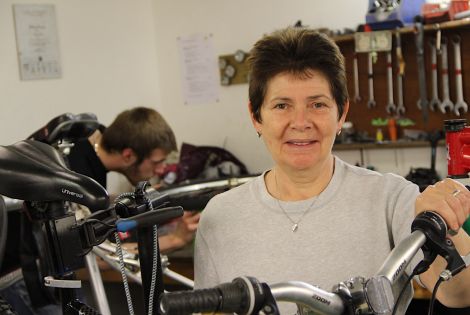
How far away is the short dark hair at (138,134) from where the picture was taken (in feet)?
8.91

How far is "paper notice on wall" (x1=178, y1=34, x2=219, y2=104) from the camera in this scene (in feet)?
14.4

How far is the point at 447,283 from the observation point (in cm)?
112

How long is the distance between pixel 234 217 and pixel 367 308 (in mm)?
660

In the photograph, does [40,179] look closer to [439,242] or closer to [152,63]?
[439,242]

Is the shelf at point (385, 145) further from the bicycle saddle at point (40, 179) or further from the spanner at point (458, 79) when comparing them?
the bicycle saddle at point (40, 179)

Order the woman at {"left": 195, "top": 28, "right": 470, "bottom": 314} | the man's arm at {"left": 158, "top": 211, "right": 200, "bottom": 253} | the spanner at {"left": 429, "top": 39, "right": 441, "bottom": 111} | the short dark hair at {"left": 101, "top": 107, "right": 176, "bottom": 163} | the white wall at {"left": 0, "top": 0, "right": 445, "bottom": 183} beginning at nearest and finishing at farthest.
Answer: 1. the woman at {"left": 195, "top": 28, "right": 470, "bottom": 314}
2. the man's arm at {"left": 158, "top": 211, "right": 200, "bottom": 253}
3. the short dark hair at {"left": 101, "top": 107, "right": 176, "bottom": 163}
4. the spanner at {"left": 429, "top": 39, "right": 441, "bottom": 111}
5. the white wall at {"left": 0, "top": 0, "right": 445, "bottom": 183}

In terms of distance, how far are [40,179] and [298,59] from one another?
22.8 inches

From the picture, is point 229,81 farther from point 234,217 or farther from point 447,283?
point 447,283

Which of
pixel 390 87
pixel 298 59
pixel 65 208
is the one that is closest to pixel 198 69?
pixel 390 87

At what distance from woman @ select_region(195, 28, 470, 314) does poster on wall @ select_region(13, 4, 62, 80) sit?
2.59 m

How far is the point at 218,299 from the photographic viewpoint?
63cm

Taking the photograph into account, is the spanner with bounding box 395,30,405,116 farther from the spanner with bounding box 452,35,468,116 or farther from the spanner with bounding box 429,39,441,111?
the spanner with bounding box 452,35,468,116

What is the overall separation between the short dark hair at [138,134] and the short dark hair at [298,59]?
144cm

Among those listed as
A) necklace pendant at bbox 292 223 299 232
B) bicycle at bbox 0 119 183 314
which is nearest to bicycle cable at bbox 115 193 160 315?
bicycle at bbox 0 119 183 314
